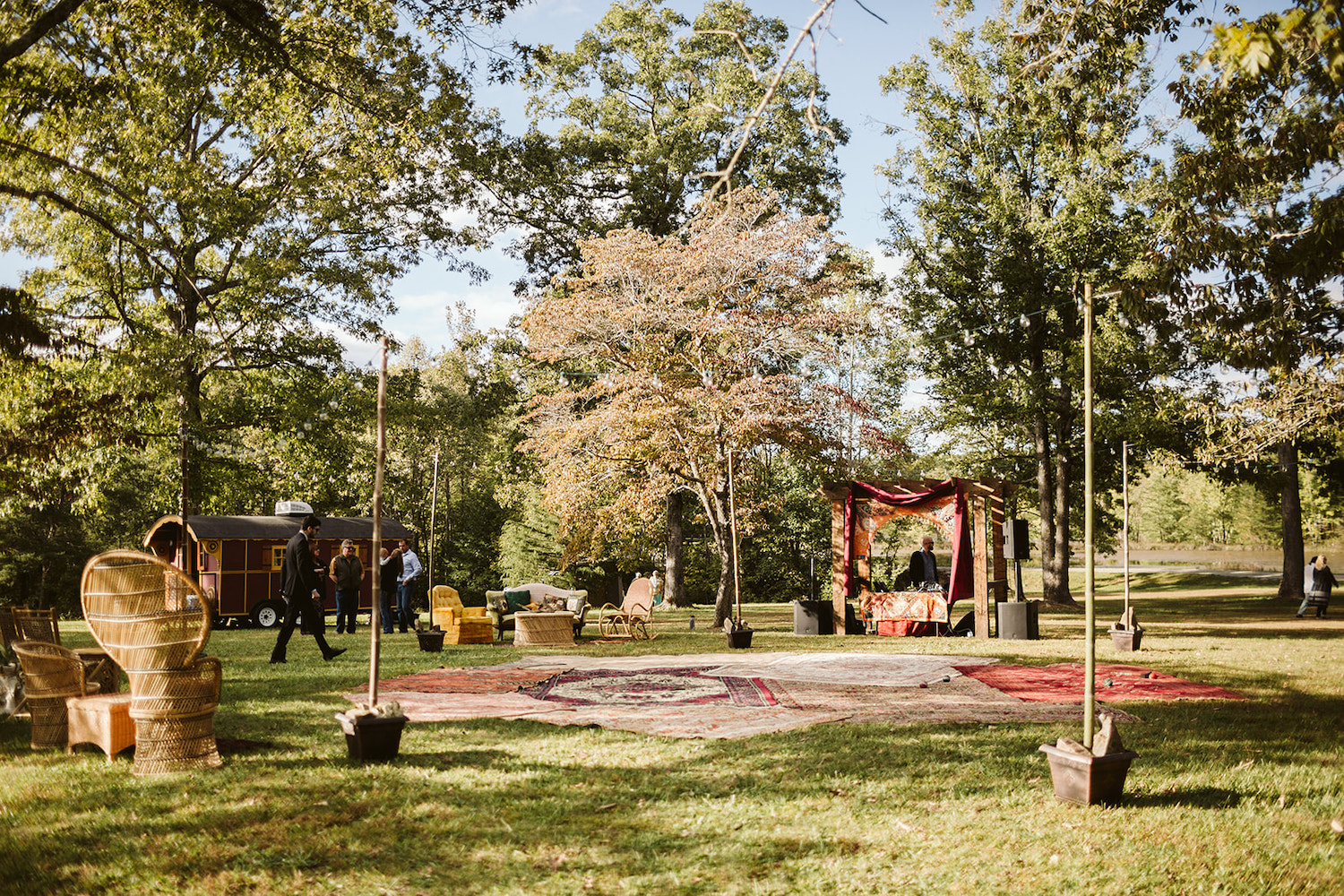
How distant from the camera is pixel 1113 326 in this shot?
21.3 m

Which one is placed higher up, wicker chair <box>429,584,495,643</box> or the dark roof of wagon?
the dark roof of wagon

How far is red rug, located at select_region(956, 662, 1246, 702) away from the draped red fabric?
192 inches

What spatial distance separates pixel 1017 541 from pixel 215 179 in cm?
1483

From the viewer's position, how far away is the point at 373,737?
520cm

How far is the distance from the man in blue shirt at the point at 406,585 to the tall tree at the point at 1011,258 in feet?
47.2

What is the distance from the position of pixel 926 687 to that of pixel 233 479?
1625cm

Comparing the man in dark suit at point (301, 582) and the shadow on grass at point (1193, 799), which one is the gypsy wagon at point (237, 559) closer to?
the man in dark suit at point (301, 582)

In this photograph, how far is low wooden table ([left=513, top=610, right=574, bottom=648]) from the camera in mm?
13469

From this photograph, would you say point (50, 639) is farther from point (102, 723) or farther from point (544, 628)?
point (544, 628)

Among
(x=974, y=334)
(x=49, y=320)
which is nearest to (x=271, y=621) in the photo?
(x=49, y=320)

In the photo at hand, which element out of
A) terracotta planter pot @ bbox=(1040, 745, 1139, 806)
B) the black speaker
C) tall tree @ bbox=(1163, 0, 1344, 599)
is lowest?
terracotta planter pot @ bbox=(1040, 745, 1139, 806)

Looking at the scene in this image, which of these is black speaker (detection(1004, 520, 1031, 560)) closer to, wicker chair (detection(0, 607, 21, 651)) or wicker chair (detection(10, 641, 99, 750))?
wicker chair (detection(10, 641, 99, 750))

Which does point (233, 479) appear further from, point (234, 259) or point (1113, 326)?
point (1113, 326)

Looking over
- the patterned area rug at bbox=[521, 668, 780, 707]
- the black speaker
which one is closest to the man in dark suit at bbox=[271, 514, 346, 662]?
the patterned area rug at bbox=[521, 668, 780, 707]
